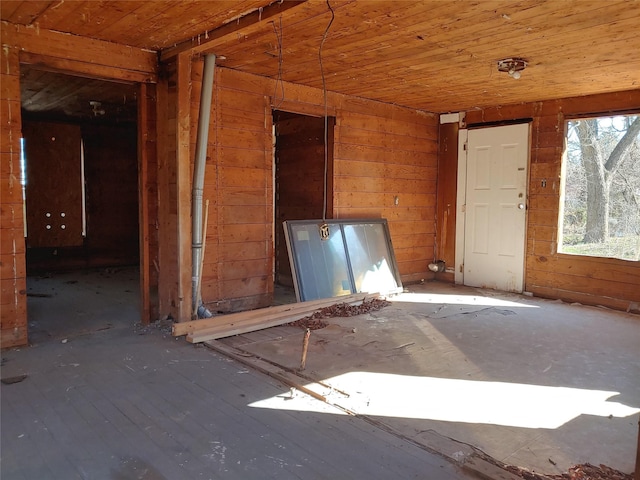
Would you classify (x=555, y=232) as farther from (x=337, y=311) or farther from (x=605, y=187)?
(x=605, y=187)

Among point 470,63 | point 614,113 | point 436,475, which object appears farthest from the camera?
point 614,113

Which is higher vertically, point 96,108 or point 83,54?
point 96,108

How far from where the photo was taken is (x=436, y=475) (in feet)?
6.90

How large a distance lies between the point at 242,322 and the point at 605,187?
8.30 m

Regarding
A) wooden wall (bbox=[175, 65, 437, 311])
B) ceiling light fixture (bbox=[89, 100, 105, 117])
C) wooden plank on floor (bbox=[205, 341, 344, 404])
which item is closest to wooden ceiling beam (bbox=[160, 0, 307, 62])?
wooden wall (bbox=[175, 65, 437, 311])

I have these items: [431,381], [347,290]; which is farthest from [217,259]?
[431,381]

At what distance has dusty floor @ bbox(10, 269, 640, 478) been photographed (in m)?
2.46

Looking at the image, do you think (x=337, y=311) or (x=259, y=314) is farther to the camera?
(x=337, y=311)

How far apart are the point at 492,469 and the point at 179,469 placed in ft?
4.57

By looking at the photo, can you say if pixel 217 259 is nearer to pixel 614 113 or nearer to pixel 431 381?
pixel 431 381

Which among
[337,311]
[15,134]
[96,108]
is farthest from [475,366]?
[96,108]

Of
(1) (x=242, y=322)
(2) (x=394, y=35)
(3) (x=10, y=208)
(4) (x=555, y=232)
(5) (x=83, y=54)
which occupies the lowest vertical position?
(1) (x=242, y=322)

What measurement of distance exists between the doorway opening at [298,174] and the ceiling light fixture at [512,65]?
6.62ft

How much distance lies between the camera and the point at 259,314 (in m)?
4.40
